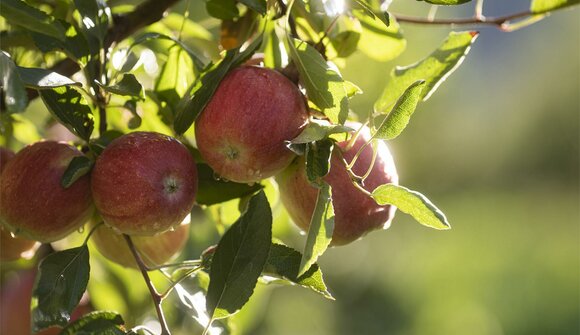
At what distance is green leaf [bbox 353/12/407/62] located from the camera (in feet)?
2.80

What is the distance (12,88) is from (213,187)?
0.82 ft

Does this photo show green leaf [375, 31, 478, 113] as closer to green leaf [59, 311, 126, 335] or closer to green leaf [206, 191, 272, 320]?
green leaf [206, 191, 272, 320]

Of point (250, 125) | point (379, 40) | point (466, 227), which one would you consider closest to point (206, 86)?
point (250, 125)

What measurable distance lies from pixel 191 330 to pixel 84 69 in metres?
0.44

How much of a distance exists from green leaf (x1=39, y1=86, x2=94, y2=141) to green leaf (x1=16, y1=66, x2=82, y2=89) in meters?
0.06

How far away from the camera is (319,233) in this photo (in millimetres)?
583

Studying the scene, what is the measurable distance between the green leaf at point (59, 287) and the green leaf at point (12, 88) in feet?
0.62

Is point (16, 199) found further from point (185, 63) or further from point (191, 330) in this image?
point (191, 330)

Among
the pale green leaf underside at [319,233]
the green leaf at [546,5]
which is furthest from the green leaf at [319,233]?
the green leaf at [546,5]

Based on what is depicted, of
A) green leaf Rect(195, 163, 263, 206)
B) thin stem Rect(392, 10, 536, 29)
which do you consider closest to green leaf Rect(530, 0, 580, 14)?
thin stem Rect(392, 10, 536, 29)

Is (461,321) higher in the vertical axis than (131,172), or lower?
lower

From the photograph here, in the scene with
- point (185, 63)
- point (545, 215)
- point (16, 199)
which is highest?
point (185, 63)

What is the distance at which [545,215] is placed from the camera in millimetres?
5383

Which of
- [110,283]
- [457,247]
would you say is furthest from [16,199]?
[457,247]
